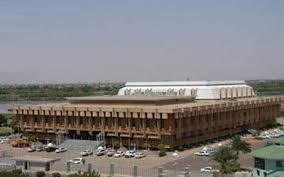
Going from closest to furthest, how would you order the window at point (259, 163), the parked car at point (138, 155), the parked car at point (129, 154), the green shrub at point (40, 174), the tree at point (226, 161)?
the window at point (259, 163) → the tree at point (226, 161) → the green shrub at point (40, 174) → the parked car at point (138, 155) → the parked car at point (129, 154)

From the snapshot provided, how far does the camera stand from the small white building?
101250mm

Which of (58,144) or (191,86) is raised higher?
(191,86)

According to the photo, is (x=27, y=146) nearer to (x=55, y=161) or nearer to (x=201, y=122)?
(x=55, y=161)

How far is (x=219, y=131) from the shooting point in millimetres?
90500

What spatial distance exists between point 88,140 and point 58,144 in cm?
488

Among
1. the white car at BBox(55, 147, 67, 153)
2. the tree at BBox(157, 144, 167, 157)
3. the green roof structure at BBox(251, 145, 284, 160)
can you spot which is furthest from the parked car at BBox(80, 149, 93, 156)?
the green roof structure at BBox(251, 145, 284, 160)

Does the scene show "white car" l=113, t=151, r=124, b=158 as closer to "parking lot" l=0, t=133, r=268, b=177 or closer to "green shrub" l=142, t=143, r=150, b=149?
"parking lot" l=0, t=133, r=268, b=177

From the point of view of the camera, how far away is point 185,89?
102 m

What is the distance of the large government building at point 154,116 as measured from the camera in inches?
3073

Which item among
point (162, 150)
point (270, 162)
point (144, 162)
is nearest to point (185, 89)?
point (162, 150)

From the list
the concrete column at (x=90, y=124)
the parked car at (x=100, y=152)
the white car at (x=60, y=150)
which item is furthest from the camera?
the concrete column at (x=90, y=124)

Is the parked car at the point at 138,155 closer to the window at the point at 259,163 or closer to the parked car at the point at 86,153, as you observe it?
the parked car at the point at 86,153

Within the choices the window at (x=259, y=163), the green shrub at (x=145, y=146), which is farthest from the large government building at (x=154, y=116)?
the window at (x=259, y=163)

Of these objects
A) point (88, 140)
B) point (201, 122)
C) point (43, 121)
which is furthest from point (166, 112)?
point (43, 121)
